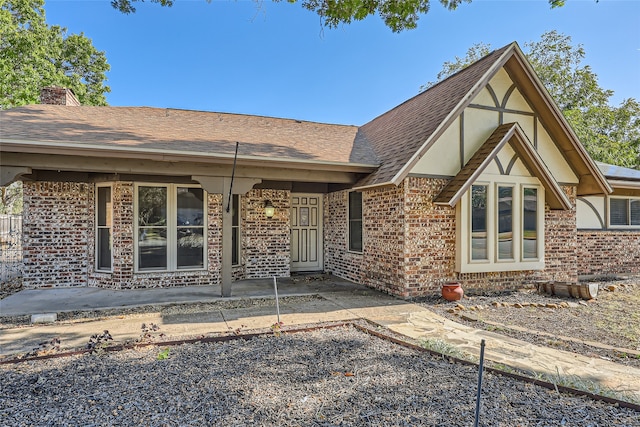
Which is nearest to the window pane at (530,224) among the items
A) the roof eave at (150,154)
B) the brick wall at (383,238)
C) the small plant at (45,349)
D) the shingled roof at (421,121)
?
the shingled roof at (421,121)

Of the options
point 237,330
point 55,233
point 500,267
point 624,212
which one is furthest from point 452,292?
point 55,233

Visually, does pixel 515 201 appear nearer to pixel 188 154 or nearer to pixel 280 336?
pixel 280 336

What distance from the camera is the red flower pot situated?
22.9ft

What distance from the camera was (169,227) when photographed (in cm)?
827

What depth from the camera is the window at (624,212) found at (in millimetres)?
10586

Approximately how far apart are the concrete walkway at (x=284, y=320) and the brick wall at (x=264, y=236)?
1000mm

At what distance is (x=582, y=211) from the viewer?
403 inches

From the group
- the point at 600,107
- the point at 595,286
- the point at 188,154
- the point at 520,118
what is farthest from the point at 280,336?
the point at 600,107

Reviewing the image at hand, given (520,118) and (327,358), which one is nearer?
(327,358)

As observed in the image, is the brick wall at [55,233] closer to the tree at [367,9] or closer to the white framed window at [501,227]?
→ the tree at [367,9]

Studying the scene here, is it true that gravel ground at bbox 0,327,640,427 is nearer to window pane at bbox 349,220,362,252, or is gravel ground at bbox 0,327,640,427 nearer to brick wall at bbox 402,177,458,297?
brick wall at bbox 402,177,458,297

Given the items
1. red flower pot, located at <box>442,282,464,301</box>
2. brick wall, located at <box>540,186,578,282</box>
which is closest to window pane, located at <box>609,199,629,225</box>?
brick wall, located at <box>540,186,578,282</box>

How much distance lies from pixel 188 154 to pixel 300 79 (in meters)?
12.4

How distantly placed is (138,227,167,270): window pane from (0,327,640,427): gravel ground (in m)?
4.34
